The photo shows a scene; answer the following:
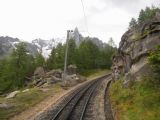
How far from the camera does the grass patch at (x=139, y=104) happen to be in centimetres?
1948

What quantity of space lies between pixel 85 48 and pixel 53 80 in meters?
36.2

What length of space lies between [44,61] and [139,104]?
59.7 metres

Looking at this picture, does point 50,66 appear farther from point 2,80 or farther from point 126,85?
point 126,85

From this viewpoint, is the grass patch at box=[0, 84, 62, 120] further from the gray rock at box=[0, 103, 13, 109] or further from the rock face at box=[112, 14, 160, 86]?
the rock face at box=[112, 14, 160, 86]

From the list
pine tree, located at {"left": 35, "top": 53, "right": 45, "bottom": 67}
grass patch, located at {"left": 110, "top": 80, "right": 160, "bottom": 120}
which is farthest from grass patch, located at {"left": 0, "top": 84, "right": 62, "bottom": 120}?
pine tree, located at {"left": 35, "top": 53, "right": 45, "bottom": 67}

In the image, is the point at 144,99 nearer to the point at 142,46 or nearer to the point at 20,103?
the point at 142,46

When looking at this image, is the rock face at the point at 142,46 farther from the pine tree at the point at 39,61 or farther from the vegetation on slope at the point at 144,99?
the pine tree at the point at 39,61

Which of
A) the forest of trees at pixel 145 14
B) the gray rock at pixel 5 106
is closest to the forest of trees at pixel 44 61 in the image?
the forest of trees at pixel 145 14

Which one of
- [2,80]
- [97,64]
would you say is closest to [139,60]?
[2,80]

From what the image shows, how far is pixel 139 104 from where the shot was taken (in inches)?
865

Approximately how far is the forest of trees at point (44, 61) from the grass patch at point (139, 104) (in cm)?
3718

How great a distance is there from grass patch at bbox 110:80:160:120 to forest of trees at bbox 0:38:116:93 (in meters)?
37.2

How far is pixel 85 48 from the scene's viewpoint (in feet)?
270

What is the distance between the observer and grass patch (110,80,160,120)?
63.9 ft
